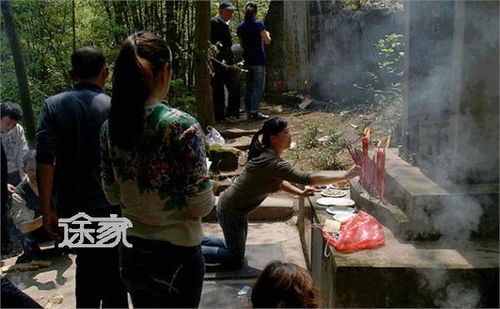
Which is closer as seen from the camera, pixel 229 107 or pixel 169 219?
pixel 169 219

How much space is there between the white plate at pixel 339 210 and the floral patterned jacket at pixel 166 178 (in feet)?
8.18

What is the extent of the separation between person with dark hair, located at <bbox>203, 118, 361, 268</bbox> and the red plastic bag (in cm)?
58

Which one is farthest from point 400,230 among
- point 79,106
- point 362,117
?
point 362,117

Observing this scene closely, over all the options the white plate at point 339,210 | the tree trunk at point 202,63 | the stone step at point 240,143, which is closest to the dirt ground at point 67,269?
the white plate at point 339,210

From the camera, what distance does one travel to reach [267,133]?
4.70m

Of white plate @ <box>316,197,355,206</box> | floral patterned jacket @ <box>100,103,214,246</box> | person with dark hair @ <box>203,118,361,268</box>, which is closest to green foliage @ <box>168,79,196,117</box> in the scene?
person with dark hair @ <box>203,118,361,268</box>

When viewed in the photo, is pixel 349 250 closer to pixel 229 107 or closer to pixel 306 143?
pixel 306 143

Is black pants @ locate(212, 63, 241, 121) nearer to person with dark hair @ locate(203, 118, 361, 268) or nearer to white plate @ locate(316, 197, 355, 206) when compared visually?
person with dark hair @ locate(203, 118, 361, 268)

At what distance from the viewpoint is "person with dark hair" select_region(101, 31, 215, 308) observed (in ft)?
7.33

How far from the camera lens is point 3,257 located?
6.13 m

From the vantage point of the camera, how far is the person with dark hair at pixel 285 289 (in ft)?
7.99

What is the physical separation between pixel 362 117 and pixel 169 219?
7652 millimetres

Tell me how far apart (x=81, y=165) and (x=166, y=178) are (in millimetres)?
1138

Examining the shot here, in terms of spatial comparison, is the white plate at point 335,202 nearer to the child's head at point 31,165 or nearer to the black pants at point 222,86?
the child's head at point 31,165
